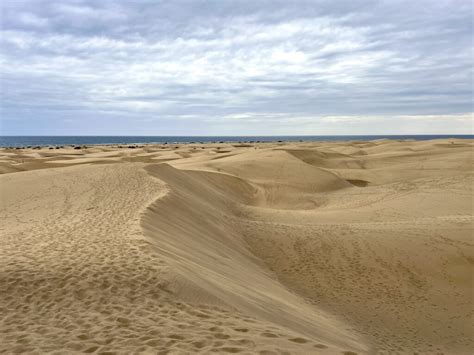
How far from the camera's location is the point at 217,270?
9.22 m

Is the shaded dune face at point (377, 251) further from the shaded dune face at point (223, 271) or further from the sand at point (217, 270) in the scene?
the shaded dune face at point (223, 271)

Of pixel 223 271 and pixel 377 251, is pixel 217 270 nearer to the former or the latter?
pixel 223 271

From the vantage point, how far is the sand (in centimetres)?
556

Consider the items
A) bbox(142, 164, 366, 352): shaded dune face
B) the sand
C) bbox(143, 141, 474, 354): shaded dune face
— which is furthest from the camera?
bbox(143, 141, 474, 354): shaded dune face

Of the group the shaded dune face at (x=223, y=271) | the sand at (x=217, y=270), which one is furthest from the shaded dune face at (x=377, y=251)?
the shaded dune face at (x=223, y=271)

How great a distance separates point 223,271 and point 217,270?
0.67ft

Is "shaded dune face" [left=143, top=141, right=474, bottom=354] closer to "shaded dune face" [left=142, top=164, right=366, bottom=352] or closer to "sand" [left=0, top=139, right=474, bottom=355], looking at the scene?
"sand" [left=0, top=139, right=474, bottom=355]

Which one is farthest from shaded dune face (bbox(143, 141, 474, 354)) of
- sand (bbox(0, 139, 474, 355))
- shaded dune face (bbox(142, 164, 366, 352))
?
shaded dune face (bbox(142, 164, 366, 352))

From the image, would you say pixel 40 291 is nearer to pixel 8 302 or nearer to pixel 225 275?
pixel 8 302

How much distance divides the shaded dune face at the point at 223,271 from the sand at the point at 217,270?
0.05 metres

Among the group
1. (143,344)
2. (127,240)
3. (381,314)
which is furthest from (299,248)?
(143,344)

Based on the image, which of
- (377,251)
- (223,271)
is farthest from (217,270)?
(377,251)

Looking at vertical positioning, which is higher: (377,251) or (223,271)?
(223,271)

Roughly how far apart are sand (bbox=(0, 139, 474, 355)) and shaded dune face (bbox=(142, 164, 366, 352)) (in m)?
0.05
